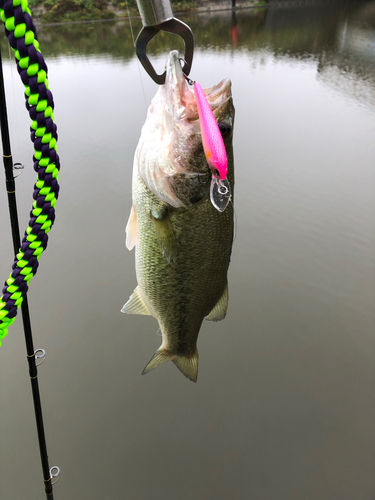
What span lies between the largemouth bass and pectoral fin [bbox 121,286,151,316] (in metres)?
0.03

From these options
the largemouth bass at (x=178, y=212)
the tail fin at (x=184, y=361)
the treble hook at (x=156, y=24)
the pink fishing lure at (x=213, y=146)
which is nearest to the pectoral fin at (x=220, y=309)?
the largemouth bass at (x=178, y=212)

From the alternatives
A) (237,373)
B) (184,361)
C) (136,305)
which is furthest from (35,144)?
(237,373)

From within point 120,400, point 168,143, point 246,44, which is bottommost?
point 120,400

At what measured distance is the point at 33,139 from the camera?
73 cm

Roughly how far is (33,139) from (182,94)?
44 cm

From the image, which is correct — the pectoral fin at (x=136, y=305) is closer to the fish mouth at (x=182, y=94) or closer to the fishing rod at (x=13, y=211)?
the fishing rod at (x=13, y=211)

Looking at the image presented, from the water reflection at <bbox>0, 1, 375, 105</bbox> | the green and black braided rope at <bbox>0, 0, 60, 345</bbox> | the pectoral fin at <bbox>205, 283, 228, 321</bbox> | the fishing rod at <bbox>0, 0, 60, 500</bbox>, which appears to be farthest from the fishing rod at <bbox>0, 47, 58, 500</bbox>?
the water reflection at <bbox>0, 1, 375, 105</bbox>

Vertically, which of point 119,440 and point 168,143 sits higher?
point 168,143

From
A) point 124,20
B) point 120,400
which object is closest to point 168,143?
point 120,400

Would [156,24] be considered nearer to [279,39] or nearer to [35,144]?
[35,144]

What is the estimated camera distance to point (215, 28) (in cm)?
1507

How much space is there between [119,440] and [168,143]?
1.88 metres

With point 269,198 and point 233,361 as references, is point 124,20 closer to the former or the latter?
point 269,198

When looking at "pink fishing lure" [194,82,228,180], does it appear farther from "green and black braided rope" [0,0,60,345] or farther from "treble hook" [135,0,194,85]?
"green and black braided rope" [0,0,60,345]
